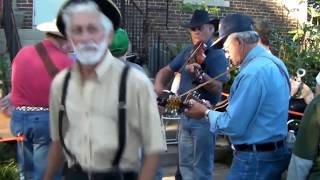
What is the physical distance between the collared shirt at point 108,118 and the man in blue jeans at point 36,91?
206cm

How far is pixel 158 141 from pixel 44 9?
29.7ft

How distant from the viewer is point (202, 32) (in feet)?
21.2

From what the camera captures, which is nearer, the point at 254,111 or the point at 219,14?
the point at 254,111

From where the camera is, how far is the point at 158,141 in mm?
3139

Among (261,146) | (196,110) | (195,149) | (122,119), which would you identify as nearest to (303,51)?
(195,149)

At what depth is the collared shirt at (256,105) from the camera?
4191 millimetres

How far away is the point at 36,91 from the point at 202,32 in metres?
2.00

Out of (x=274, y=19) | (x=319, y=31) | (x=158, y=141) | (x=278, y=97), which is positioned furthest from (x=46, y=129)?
(x=274, y=19)

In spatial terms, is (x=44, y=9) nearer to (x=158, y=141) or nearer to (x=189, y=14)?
(x=189, y=14)

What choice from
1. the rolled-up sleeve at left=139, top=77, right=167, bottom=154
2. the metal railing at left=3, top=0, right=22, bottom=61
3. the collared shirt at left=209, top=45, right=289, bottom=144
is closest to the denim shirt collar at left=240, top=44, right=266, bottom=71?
the collared shirt at left=209, top=45, right=289, bottom=144

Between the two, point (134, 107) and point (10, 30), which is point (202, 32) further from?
point (10, 30)

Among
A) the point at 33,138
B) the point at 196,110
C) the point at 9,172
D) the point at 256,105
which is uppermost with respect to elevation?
the point at 256,105

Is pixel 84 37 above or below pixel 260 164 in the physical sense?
above

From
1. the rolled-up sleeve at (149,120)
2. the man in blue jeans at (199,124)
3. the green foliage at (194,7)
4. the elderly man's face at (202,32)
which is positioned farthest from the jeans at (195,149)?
the green foliage at (194,7)
